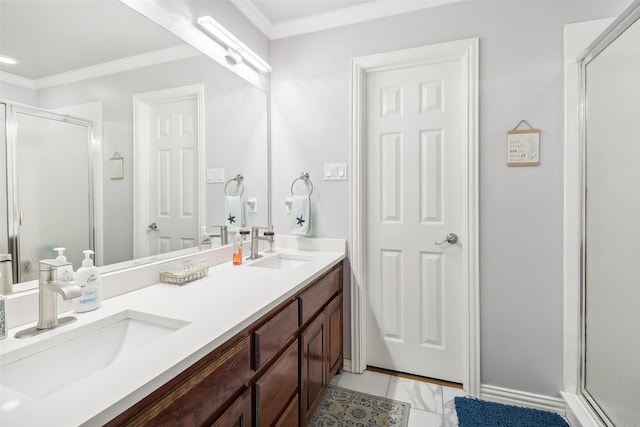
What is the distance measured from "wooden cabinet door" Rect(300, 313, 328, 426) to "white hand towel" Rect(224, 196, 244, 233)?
797 mm

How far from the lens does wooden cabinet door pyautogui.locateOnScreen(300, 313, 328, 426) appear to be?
4.73ft

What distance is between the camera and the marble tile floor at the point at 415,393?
5.57 ft

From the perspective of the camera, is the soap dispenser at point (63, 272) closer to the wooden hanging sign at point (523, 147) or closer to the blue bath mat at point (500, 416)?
the blue bath mat at point (500, 416)

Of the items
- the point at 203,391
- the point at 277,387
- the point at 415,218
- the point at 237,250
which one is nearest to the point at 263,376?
the point at 277,387

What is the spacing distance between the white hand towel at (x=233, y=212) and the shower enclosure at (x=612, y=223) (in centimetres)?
194

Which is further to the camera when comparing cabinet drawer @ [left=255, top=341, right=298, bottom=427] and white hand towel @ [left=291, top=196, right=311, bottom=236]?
white hand towel @ [left=291, top=196, right=311, bottom=236]

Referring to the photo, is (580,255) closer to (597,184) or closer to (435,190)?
(597,184)

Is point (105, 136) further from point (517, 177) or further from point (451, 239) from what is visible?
point (517, 177)

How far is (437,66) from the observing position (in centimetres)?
197

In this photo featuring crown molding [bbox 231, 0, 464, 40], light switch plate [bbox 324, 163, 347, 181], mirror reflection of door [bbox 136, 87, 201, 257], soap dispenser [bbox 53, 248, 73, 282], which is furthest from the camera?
light switch plate [bbox 324, 163, 347, 181]

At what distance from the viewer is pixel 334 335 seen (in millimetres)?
1923

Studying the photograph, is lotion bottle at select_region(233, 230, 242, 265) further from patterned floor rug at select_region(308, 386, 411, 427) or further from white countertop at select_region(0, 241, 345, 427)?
patterned floor rug at select_region(308, 386, 411, 427)

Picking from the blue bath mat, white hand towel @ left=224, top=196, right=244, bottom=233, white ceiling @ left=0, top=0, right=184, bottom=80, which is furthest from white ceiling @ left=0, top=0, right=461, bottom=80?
the blue bath mat

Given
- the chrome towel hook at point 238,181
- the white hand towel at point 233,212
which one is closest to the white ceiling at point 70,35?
the chrome towel hook at point 238,181
